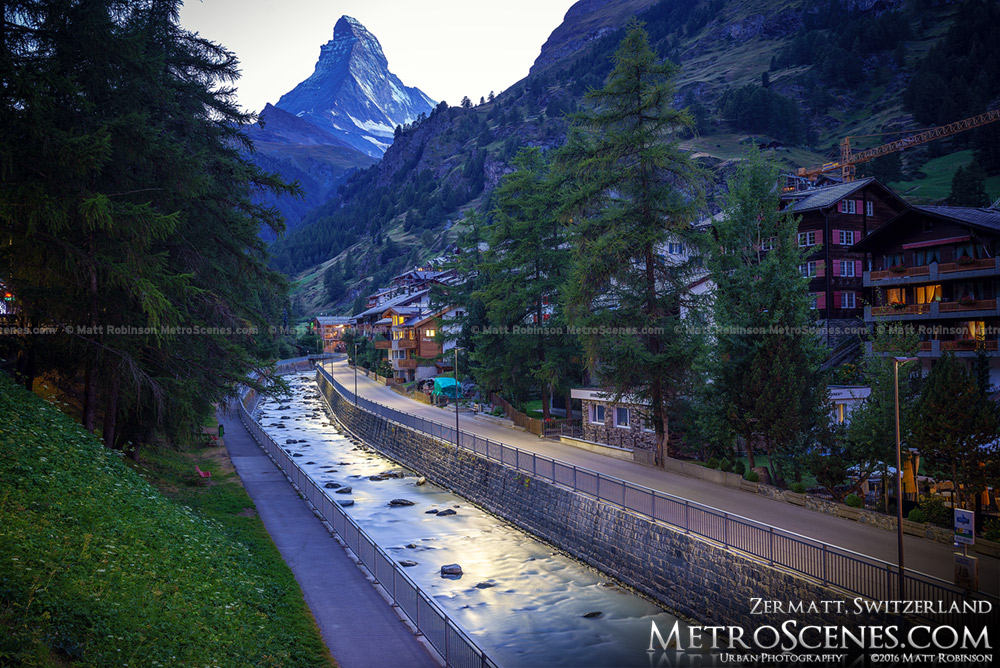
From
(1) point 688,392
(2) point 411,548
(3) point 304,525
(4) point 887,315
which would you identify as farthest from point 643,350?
(4) point 887,315

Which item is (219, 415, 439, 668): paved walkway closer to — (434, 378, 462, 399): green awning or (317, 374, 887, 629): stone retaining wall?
(317, 374, 887, 629): stone retaining wall

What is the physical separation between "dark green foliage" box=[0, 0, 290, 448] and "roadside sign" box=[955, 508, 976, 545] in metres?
23.7

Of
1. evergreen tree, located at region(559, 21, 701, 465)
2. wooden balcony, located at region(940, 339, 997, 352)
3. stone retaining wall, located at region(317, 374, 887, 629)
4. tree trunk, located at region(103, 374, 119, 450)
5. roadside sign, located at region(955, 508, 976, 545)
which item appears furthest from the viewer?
wooden balcony, located at region(940, 339, 997, 352)

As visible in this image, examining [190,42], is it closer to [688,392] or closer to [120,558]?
[120,558]

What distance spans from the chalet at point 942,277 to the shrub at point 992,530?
823 inches

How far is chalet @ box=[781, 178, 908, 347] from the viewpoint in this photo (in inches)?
2031

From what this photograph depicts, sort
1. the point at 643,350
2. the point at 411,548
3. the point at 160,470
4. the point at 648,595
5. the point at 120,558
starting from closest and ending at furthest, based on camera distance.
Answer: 1. the point at 120,558
2. the point at 648,595
3. the point at 411,548
4. the point at 643,350
5. the point at 160,470

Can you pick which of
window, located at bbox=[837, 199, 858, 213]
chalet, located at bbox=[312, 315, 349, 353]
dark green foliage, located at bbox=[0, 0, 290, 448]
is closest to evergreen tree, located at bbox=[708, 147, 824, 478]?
dark green foliage, located at bbox=[0, 0, 290, 448]

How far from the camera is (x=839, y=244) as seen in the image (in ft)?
170

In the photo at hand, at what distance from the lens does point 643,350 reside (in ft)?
105

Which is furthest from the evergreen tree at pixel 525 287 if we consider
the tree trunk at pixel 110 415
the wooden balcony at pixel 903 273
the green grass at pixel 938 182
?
the green grass at pixel 938 182

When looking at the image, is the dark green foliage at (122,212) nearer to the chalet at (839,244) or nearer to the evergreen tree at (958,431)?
the evergreen tree at (958,431)

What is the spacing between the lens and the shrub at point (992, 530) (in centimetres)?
1836

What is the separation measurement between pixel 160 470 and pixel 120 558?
22.8 meters
